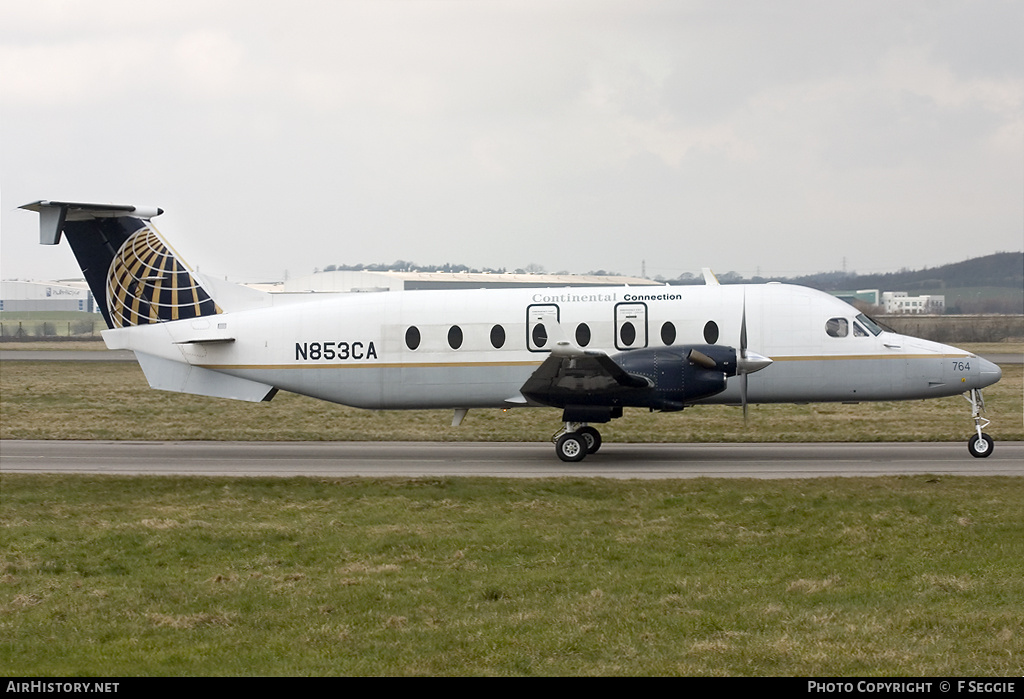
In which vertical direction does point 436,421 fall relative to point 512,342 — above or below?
below

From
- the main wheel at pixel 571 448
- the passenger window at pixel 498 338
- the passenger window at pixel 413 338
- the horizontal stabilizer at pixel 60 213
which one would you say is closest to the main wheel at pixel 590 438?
the main wheel at pixel 571 448

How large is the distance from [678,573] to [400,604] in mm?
3488

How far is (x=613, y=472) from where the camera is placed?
67.6ft

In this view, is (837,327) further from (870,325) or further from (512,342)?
(512,342)

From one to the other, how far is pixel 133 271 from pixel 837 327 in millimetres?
16585

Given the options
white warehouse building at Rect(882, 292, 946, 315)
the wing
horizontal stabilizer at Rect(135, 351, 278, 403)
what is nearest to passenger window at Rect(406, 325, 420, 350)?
the wing

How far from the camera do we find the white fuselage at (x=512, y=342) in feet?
73.9

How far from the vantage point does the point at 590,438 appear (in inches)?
904

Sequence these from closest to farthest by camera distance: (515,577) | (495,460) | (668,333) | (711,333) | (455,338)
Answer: (515,577), (711,333), (668,333), (495,460), (455,338)

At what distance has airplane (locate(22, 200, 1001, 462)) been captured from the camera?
21.8 m

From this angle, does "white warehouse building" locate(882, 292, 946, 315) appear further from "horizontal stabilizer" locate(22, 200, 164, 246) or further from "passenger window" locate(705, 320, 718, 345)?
"horizontal stabilizer" locate(22, 200, 164, 246)

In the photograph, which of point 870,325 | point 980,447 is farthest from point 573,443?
point 980,447

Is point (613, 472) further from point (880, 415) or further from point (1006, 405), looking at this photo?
point (1006, 405)

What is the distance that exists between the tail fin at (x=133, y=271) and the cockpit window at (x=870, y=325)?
1521cm
